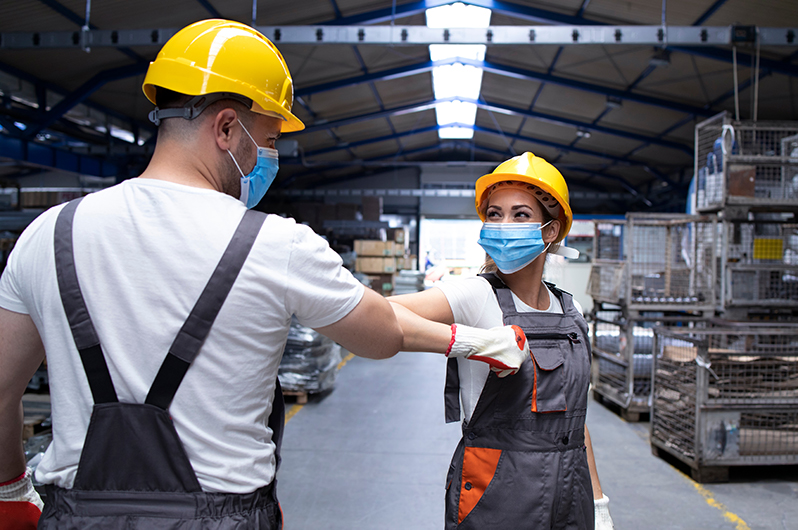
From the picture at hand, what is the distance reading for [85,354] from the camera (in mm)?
966

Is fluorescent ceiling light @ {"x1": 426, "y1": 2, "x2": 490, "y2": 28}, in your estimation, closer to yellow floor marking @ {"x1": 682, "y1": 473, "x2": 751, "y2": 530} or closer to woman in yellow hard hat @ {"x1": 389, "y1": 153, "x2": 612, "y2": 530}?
yellow floor marking @ {"x1": 682, "y1": 473, "x2": 751, "y2": 530}

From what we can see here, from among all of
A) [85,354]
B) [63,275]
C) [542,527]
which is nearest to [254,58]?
[63,275]

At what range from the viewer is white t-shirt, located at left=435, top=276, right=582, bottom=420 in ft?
5.22

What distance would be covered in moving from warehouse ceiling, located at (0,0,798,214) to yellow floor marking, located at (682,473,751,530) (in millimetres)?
4214

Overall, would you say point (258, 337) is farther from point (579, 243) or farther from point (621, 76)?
point (579, 243)

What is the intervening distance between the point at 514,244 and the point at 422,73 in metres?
11.5

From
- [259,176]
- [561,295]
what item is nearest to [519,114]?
[561,295]

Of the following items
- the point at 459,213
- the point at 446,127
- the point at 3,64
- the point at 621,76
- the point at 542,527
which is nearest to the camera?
the point at 542,527

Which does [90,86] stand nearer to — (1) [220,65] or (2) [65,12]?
(2) [65,12]

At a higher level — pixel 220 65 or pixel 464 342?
pixel 220 65

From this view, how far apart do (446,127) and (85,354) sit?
17.9 meters

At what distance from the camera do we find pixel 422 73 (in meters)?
12.3

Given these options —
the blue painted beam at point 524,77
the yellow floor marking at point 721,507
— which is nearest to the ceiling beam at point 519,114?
the blue painted beam at point 524,77

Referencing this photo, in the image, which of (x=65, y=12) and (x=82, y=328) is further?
(x=65, y=12)
